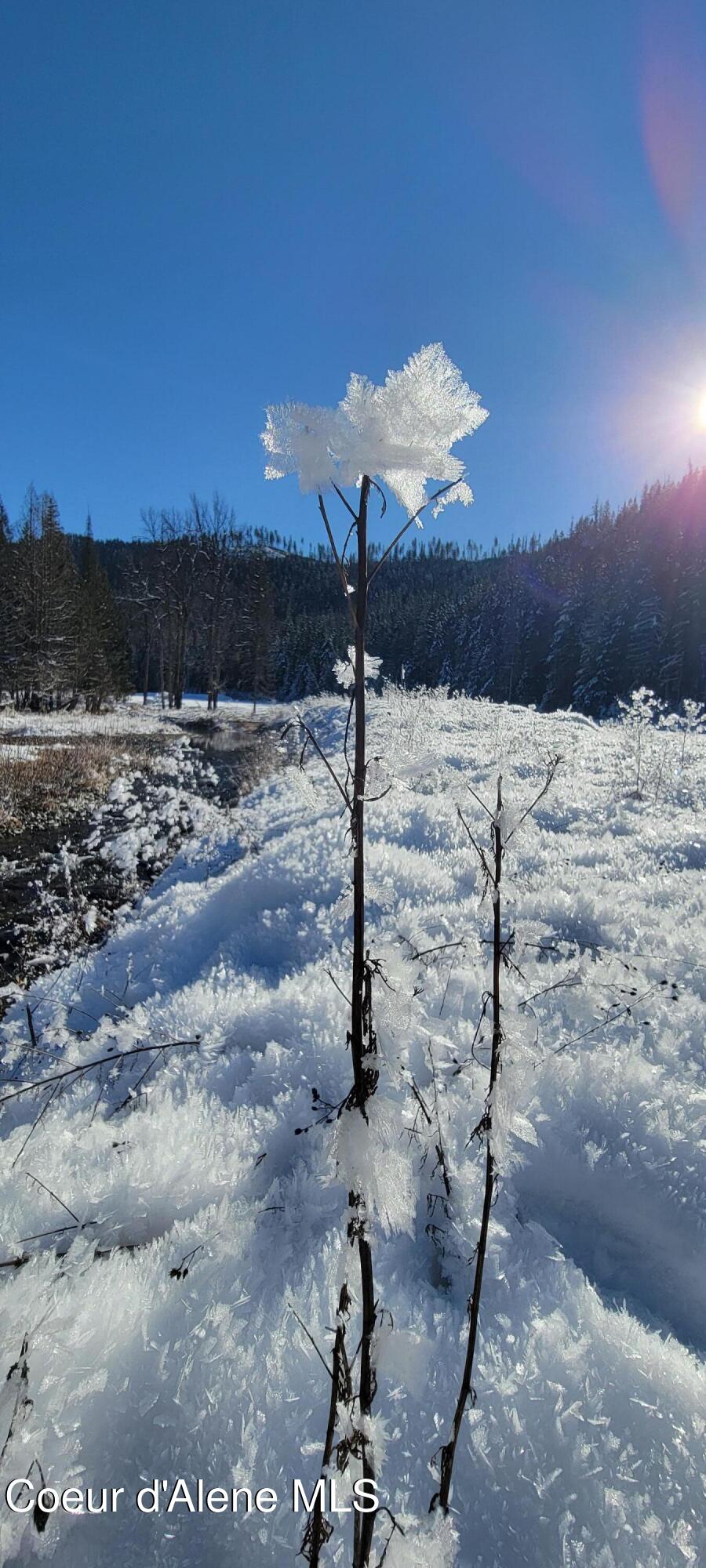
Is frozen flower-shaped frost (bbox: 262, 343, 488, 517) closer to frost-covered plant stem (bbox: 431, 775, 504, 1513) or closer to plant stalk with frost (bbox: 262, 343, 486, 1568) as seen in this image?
plant stalk with frost (bbox: 262, 343, 486, 1568)

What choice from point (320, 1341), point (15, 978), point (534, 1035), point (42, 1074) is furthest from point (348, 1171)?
point (15, 978)

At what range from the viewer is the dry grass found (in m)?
10.2

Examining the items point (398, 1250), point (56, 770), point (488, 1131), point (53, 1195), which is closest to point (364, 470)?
point (488, 1131)

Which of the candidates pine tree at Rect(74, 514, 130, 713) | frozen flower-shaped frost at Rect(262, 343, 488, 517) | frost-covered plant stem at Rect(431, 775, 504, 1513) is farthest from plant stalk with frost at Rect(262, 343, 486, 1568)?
pine tree at Rect(74, 514, 130, 713)

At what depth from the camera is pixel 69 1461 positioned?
1.18 m

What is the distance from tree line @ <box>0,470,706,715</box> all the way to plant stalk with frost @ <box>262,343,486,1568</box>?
11.8 meters

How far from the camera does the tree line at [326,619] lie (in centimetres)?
2664

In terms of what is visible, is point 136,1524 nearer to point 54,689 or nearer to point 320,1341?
point 320,1341

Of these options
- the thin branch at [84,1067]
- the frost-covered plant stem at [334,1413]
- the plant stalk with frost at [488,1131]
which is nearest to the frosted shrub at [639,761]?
the thin branch at [84,1067]

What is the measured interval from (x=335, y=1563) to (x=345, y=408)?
208 cm

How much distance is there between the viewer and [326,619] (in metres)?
73.8

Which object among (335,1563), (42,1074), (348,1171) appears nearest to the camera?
(348,1171)

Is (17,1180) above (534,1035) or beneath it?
beneath

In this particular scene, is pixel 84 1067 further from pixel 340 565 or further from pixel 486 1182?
pixel 340 565
